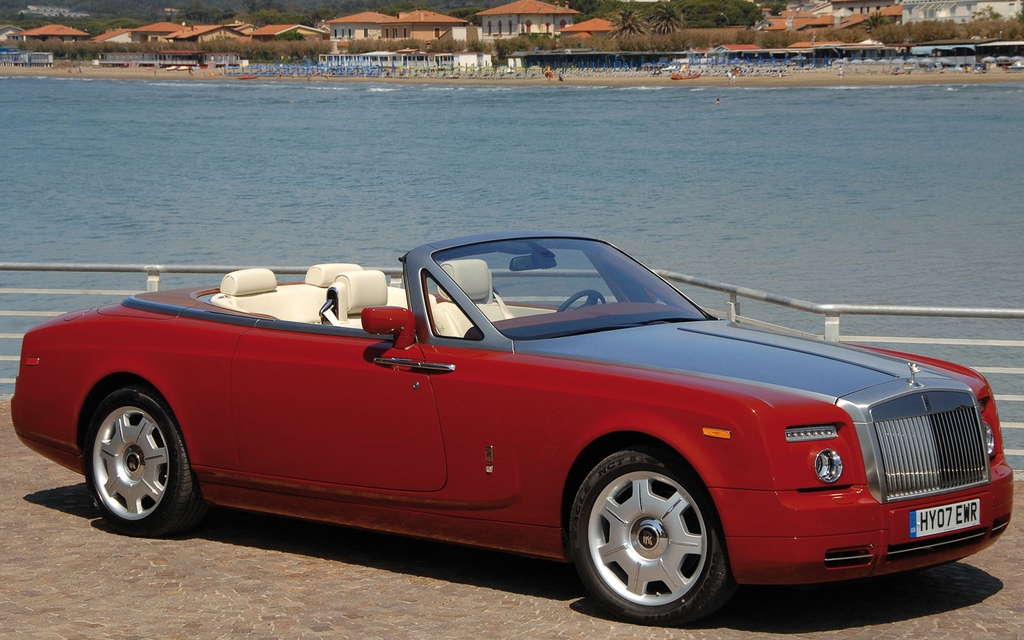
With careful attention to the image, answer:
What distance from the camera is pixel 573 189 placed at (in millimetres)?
52312

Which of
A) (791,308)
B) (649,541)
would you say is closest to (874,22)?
(791,308)

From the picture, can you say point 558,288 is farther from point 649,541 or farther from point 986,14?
point 986,14

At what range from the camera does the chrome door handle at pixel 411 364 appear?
18.0ft

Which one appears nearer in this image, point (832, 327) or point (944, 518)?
point (944, 518)

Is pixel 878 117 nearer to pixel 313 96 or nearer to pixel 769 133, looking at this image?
pixel 769 133

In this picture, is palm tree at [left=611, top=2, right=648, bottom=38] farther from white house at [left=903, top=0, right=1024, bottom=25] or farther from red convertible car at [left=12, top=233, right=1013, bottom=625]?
red convertible car at [left=12, top=233, right=1013, bottom=625]

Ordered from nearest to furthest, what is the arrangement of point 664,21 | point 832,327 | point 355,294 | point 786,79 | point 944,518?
1. point 944,518
2. point 355,294
3. point 832,327
4. point 786,79
5. point 664,21

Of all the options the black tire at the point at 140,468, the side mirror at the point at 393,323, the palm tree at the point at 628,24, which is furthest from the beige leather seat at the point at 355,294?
the palm tree at the point at 628,24

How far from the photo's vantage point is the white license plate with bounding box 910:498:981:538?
475 cm

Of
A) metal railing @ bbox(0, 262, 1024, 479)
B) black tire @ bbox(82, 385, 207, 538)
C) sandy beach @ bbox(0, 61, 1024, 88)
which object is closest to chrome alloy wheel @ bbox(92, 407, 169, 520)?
black tire @ bbox(82, 385, 207, 538)

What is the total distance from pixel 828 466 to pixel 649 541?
2.48ft

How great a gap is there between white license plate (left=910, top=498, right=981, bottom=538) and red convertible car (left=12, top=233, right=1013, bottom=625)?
0.01 m

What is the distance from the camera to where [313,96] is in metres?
145

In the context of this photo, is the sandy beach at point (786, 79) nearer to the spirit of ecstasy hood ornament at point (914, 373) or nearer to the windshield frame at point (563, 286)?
the windshield frame at point (563, 286)
